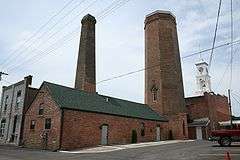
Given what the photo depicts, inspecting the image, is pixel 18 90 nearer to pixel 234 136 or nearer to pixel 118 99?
pixel 118 99

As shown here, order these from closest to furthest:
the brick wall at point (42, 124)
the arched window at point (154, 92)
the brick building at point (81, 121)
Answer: the brick wall at point (42, 124) → the brick building at point (81, 121) → the arched window at point (154, 92)

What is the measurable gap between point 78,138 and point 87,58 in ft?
58.8

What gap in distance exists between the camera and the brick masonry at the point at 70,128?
88.7 ft

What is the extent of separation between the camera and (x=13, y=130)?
124 feet

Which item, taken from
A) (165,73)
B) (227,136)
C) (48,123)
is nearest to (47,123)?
(48,123)

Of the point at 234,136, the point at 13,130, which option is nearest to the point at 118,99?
the point at 13,130

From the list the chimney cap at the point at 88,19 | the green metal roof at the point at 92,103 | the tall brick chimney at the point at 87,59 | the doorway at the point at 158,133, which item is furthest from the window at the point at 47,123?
the chimney cap at the point at 88,19

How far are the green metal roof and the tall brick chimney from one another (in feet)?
20.1

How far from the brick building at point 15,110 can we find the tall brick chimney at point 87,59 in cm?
713

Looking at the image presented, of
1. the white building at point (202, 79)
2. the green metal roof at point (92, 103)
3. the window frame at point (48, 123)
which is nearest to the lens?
the window frame at point (48, 123)

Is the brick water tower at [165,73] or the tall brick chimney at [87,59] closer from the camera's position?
the tall brick chimney at [87,59]

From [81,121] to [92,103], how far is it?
3811 millimetres

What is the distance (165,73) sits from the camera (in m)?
45.3

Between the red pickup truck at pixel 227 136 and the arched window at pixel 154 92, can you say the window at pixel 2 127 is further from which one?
the red pickup truck at pixel 227 136
